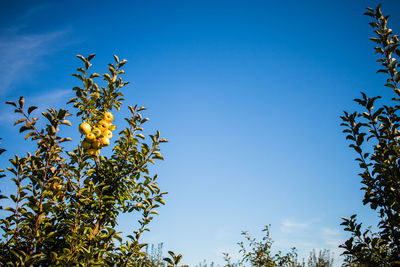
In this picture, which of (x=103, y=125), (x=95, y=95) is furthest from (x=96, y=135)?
(x=95, y=95)

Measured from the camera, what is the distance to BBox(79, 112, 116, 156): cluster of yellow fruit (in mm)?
2906

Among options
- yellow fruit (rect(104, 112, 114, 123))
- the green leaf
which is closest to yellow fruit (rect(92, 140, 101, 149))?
yellow fruit (rect(104, 112, 114, 123))

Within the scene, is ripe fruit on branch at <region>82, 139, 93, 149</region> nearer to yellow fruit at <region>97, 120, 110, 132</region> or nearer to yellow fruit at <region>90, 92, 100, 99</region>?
yellow fruit at <region>97, 120, 110, 132</region>

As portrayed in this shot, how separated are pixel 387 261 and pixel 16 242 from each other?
4.07 metres

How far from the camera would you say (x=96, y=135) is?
2.95m

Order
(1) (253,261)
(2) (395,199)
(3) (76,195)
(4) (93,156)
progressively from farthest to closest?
(1) (253,261) → (4) (93,156) → (3) (76,195) → (2) (395,199)

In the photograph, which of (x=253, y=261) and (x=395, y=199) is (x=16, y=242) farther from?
(x=253, y=261)

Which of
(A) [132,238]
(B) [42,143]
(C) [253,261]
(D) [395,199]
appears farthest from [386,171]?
(C) [253,261]

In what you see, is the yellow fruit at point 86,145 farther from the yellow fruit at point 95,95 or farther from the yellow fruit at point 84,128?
the yellow fruit at point 95,95

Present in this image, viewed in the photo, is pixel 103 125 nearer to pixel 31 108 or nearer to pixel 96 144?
pixel 96 144

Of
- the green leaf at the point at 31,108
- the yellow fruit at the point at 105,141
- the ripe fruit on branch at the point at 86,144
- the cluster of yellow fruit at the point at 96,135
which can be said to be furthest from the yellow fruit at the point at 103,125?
the green leaf at the point at 31,108

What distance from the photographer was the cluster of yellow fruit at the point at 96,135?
9.53 feet

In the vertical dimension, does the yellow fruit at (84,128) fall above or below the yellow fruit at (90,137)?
above

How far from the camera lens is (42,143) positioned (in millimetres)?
2424
